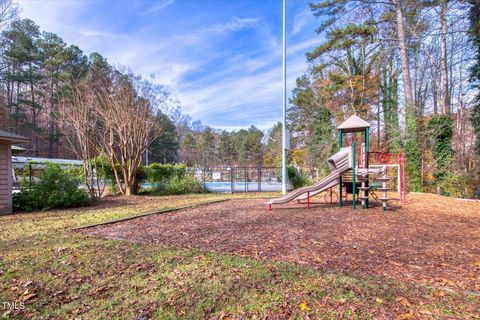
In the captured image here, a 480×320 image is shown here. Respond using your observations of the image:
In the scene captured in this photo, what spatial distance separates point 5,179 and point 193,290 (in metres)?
7.33

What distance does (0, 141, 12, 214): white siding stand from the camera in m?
6.55

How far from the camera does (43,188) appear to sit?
282 inches

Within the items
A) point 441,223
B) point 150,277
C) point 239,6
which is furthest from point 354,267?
point 239,6

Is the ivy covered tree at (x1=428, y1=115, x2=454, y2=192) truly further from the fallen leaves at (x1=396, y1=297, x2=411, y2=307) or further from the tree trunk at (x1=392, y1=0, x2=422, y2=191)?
the fallen leaves at (x1=396, y1=297, x2=411, y2=307)

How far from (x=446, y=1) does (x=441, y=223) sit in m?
11.6

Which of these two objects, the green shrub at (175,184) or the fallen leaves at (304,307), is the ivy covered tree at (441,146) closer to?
the green shrub at (175,184)

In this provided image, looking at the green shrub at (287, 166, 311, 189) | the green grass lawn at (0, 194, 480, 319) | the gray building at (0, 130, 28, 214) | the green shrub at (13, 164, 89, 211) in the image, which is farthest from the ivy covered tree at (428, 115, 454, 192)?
the gray building at (0, 130, 28, 214)

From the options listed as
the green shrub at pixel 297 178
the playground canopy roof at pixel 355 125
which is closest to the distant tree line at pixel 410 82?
the green shrub at pixel 297 178

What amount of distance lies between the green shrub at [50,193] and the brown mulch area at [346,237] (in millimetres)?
3445

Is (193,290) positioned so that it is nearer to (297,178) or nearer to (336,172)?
(336,172)

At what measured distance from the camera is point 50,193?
23.5ft

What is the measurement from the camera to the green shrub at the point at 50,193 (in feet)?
23.1

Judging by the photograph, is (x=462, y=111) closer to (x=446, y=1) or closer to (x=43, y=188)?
(x=446, y=1)

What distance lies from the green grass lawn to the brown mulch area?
14.6 inches
